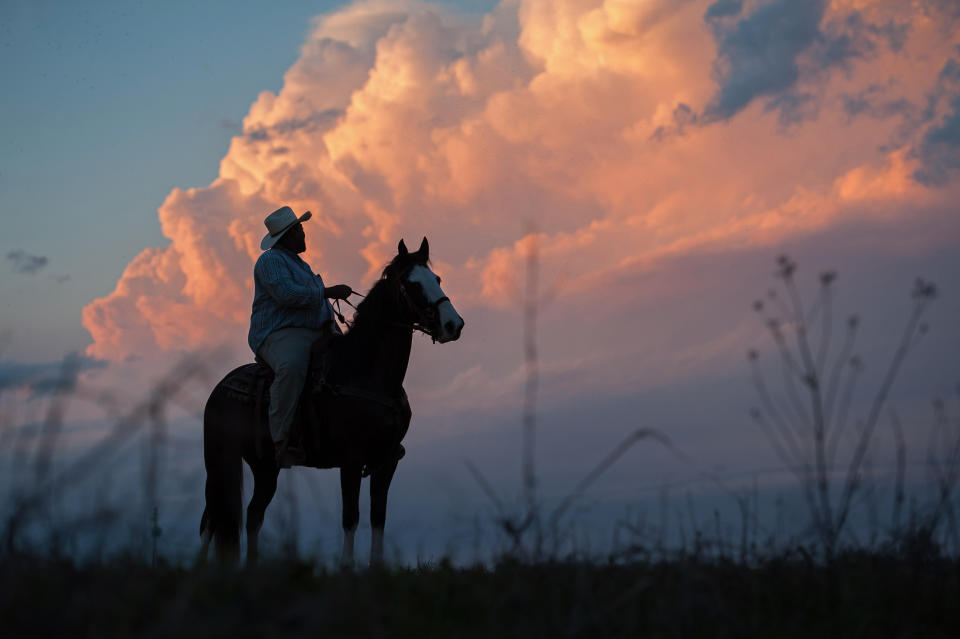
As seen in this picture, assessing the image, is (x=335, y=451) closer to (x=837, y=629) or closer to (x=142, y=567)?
(x=142, y=567)

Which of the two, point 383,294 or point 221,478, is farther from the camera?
point 221,478

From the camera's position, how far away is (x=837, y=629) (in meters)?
4.96

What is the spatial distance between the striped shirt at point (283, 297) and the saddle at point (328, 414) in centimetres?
35

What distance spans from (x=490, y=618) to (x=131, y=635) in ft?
5.68

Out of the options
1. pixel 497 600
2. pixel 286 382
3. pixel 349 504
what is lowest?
Result: pixel 497 600

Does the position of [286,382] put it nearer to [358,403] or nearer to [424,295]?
[358,403]

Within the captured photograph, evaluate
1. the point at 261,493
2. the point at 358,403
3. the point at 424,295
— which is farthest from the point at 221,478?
the point at 424,295

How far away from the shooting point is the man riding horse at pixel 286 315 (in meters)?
9.97

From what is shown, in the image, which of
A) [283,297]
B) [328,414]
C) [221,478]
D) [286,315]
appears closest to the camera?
[328,414]

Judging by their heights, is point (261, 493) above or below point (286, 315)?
below

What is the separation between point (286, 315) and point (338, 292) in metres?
0.68

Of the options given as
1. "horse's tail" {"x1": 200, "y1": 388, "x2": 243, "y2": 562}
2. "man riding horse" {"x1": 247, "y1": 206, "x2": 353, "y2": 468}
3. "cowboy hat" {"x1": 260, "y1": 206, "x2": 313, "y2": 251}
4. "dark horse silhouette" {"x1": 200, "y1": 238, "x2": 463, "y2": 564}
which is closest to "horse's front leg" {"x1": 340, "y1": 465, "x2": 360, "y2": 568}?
"dark horse silhouette" {"x1": 200, "y1": 238, "x2": 463, "y2": 564}

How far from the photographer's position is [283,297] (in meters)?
10.1

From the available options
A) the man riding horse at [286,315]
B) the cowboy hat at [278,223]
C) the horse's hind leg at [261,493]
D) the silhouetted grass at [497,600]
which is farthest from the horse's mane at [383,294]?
the silhouetted grass at [497,600]
